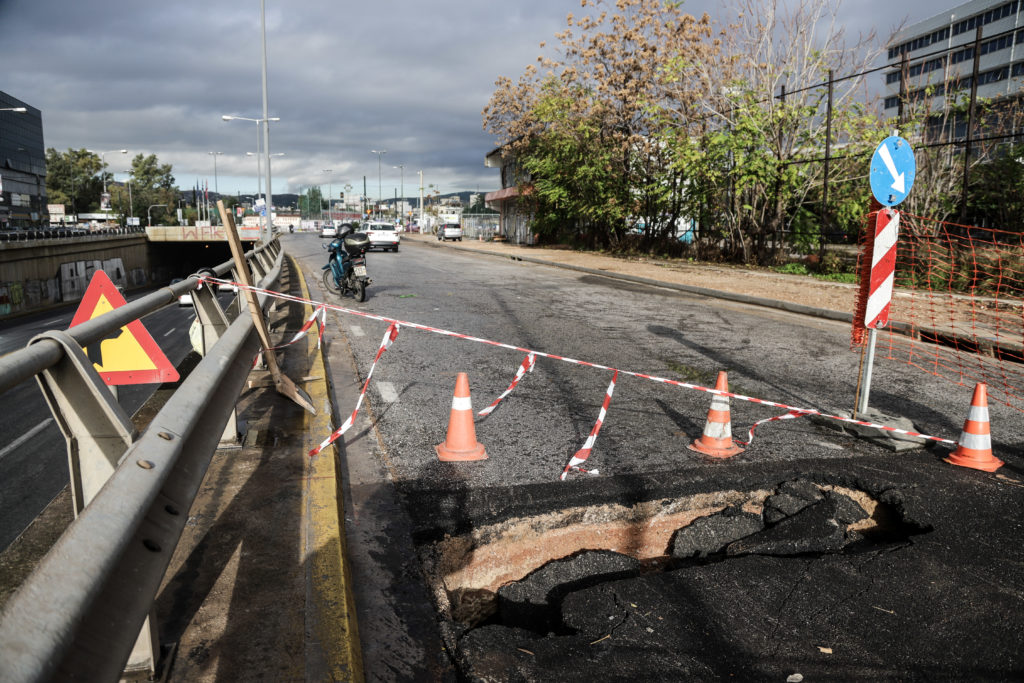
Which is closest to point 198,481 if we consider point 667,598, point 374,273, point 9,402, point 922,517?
point 667,598

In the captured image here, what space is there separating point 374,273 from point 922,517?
1874cm

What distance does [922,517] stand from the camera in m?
4.07

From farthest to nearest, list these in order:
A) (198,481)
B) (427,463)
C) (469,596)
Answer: (427,463), (469,596), (198,481)

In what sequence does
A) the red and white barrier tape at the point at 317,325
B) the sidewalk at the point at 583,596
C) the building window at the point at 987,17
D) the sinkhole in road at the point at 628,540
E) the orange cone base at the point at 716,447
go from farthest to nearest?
the building window at the point at 987,17 → the red and white barrier tape at the point at 317,325 → the orange cone base at the point at 716,447 → the sinkhole in road at the point at 628,540 → the sidewalk at the point at 583,596

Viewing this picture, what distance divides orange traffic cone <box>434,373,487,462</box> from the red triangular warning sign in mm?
1723

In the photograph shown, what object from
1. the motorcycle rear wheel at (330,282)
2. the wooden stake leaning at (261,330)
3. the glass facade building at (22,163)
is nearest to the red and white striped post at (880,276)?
the wooden stake leaning at (261,330)

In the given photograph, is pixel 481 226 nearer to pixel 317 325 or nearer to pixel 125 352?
pixel 317 325

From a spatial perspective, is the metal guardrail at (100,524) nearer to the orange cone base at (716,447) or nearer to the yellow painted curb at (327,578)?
the yellow painted curb at (327,578)

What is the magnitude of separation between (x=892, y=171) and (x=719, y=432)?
8.38 ft

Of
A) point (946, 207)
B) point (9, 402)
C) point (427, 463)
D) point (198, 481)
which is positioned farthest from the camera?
point (946, 207)

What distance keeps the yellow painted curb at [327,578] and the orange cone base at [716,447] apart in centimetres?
250

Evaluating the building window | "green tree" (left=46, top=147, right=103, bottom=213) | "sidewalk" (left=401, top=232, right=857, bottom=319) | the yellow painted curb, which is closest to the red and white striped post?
the yellow painted curb

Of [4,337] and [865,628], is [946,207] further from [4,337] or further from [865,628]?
[4,337]

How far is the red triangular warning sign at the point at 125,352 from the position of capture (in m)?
4.13
